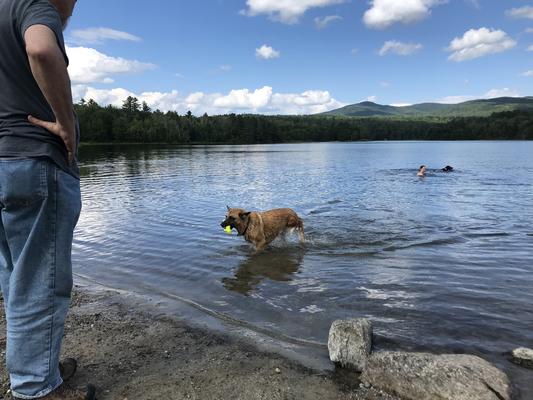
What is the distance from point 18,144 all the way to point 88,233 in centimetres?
1123

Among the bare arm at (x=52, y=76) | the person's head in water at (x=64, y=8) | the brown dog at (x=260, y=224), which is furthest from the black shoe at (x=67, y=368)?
the brown dog at (x=260, y=224)

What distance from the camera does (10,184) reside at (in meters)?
3.42

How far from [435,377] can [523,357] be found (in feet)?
5.54

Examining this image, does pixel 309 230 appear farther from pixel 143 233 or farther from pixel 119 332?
pixel 119 332

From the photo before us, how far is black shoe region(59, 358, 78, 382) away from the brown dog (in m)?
6.74

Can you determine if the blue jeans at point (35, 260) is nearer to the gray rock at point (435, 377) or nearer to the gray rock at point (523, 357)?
the gray rock at point (435, 377)

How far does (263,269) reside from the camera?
10023 millimetres

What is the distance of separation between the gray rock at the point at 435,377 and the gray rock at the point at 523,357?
865 millimetres

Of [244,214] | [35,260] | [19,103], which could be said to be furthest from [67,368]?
[244,214]

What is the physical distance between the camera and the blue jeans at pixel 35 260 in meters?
3.46

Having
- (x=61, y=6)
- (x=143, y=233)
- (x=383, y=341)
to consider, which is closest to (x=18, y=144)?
(x=61, y=6)

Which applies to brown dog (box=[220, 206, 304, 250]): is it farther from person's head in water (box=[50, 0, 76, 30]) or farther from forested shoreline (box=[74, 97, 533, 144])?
forested shoreline (box=[74, 97, 533, 144])

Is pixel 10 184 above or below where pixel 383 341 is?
above

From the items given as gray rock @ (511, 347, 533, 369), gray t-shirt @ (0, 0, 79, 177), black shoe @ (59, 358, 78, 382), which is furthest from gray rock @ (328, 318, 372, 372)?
gray t-shirt @ (0, 0, 79, 177)
